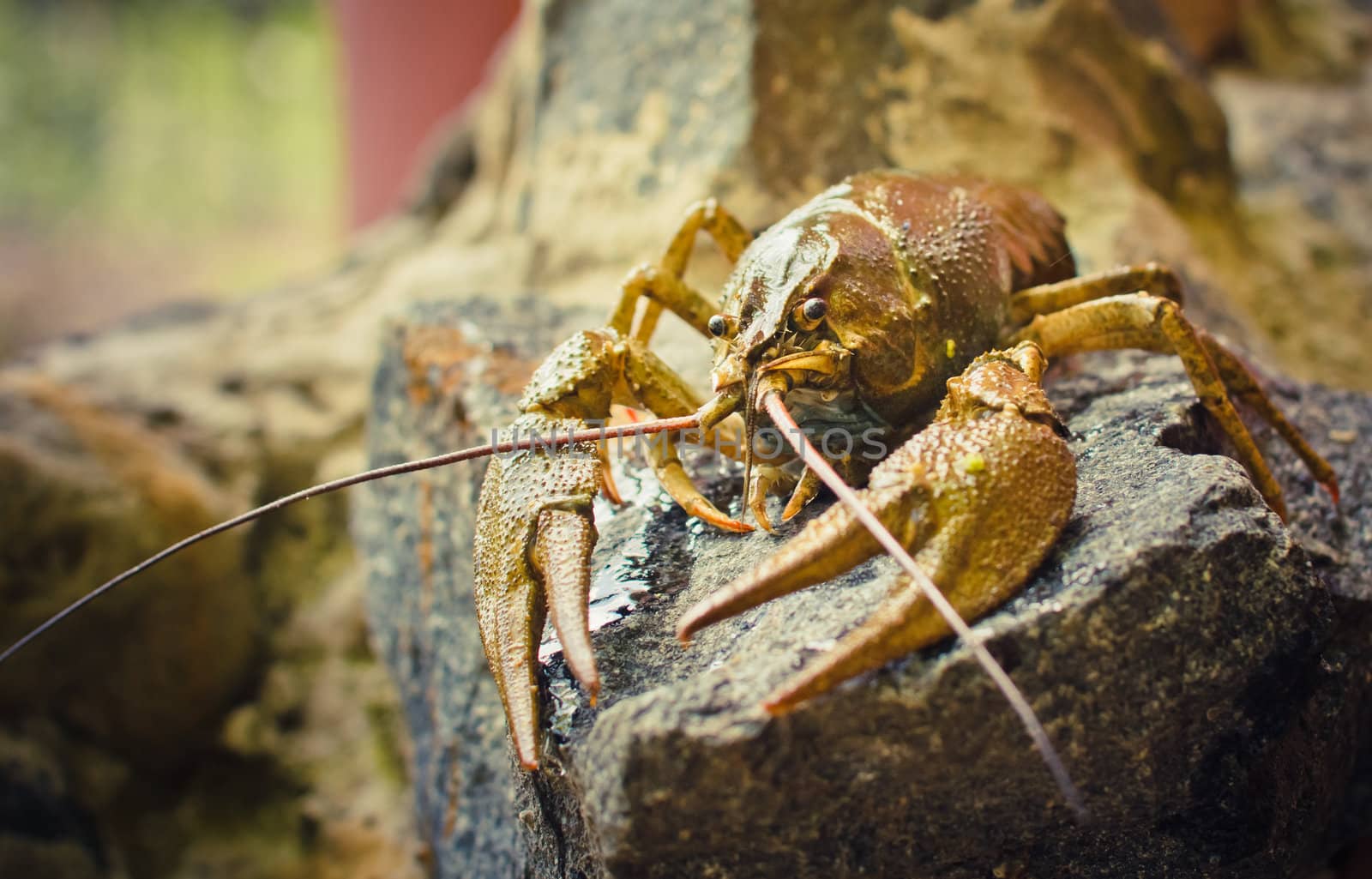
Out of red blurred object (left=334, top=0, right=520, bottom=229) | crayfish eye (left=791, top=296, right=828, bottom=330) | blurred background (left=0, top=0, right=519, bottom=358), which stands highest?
blurred background (left=0, top=0, right=519, bottom=358)

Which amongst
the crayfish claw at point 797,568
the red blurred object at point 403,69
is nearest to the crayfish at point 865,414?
the crayfish claw at point 797,568

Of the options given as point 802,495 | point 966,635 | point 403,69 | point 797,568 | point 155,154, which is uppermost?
point 155,154

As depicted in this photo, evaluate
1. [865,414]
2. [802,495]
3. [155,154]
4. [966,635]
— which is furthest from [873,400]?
[155,154]

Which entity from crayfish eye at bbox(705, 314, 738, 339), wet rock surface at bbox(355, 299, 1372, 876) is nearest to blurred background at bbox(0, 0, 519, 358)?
crayfish eye at bbox(705, 314, 738, 339)

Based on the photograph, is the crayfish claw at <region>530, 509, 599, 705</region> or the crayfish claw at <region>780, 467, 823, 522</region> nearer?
the crayfish claw at <region>530, 509, 599, 705</region>

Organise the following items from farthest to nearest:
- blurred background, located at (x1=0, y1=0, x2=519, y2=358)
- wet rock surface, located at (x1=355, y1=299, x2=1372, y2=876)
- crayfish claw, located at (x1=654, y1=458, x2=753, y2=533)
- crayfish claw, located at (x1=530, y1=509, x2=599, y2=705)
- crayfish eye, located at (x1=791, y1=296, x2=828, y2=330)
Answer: blurred background, located at (x1=0, y1=0, x2=519, y2=358)
crayfish claw, located at (x1=654, y1=458, x2=753, y2=533)
crayfish eye, located at (x1=791, y1=296, x2=828, y2=330)
crayfish claw, located at (x1=530, y1=509, x2=599, y2=705)
wet rock surface, located at (x1=355, y1=299, x2=1372, y2=876)

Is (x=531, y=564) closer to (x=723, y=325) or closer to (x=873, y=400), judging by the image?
(x=723, y=325)

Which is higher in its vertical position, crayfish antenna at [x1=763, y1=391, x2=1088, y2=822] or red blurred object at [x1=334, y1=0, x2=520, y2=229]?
red blurred object at [x1=334, y1=0, x2=520, y2=229]

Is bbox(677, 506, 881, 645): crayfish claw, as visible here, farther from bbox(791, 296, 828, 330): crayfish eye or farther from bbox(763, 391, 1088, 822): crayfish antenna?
bbox(791, 296, 828, 330): crayfish eye
